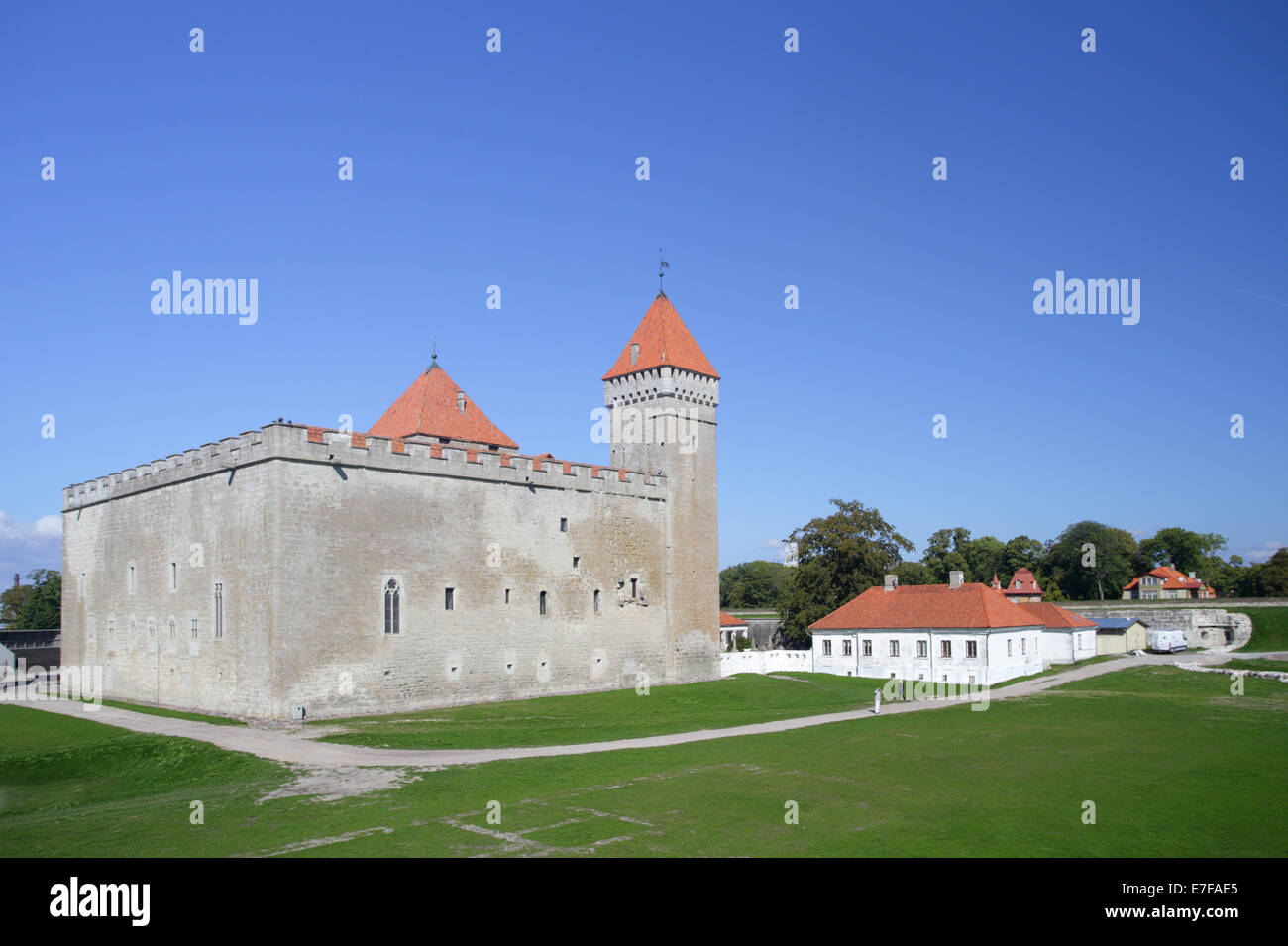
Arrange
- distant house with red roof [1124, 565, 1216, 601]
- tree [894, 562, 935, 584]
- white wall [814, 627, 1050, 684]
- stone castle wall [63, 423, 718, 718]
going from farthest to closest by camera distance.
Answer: distant house with red roof [1124, 565, 1216, 601]
tree [894, 562, 935, 584]
white wall [814, 627, 1050, 684]
stone castle wall [63, 423, 718, 718]

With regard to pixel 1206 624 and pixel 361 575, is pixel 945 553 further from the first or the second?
Answer: pixel 361 575

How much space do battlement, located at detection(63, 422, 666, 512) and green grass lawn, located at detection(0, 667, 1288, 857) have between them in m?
9.60

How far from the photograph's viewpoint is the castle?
29516mm

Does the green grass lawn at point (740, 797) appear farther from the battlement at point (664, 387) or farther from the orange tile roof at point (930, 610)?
the battlement at point (664, 387)

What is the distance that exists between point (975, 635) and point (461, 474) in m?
24.1

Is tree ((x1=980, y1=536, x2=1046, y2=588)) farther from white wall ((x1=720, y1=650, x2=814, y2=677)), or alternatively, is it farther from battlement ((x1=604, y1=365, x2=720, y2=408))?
battlement ((x1=604, y1=365, x2=720, y2=408))

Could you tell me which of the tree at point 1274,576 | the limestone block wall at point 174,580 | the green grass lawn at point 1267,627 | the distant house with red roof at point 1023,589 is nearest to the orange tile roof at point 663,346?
the limestone block wall at point 174,580

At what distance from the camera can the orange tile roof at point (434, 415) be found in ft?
127

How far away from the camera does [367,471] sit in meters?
31.5

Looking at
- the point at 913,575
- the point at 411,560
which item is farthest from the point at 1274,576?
the point at 411,560

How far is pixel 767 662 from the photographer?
48.8 meters

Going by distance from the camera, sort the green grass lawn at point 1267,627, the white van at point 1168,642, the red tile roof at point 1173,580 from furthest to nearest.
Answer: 1. the red tile roof at point 1173,580
2. the white van at point 1168,642
3. the green grass lawn at point 1267,627

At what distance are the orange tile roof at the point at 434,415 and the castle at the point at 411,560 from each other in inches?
4.0

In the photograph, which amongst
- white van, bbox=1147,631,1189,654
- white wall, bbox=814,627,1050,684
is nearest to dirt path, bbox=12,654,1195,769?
white wall, bbox=814,627,1050,684
